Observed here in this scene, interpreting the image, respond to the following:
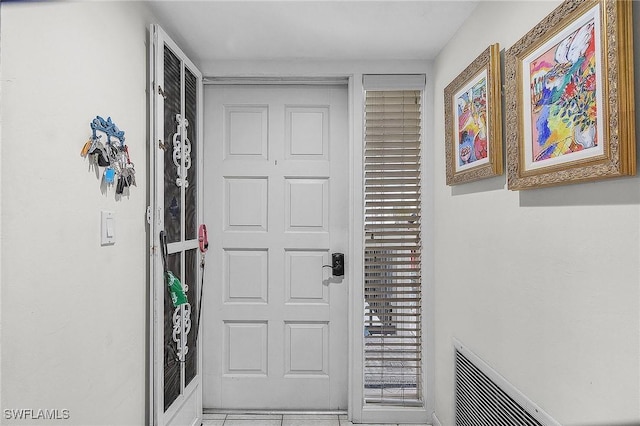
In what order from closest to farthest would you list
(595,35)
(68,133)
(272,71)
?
1. (595,35)
2. (68,133)
3. (272,71)

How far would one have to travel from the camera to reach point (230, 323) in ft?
9.60

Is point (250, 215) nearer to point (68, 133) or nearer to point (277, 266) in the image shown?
point (277, 266)

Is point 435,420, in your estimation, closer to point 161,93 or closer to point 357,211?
point 357,211

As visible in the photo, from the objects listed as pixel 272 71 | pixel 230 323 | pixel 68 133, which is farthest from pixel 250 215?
pixel 68 133

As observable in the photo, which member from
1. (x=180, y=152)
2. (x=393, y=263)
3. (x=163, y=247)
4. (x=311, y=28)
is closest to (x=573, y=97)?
(x=311, y=28)

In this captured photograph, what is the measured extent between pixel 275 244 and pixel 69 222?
5.36ft

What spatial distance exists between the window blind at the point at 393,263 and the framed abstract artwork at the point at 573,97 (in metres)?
1.19

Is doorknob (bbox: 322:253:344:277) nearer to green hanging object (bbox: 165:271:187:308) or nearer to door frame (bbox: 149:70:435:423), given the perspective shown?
door frame (bbox: 149:70:435:423)

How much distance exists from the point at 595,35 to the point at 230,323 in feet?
8.54

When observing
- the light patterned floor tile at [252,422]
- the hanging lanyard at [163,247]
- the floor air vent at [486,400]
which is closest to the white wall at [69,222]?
the hanging lanyard at [163,247]

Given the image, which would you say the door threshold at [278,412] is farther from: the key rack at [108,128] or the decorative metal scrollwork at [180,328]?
the key rack at [108,128]

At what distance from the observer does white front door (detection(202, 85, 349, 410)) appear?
2906mm

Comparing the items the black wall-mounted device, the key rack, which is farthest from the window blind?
the key rack

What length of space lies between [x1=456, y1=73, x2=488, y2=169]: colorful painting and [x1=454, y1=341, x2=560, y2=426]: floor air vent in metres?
0.97
